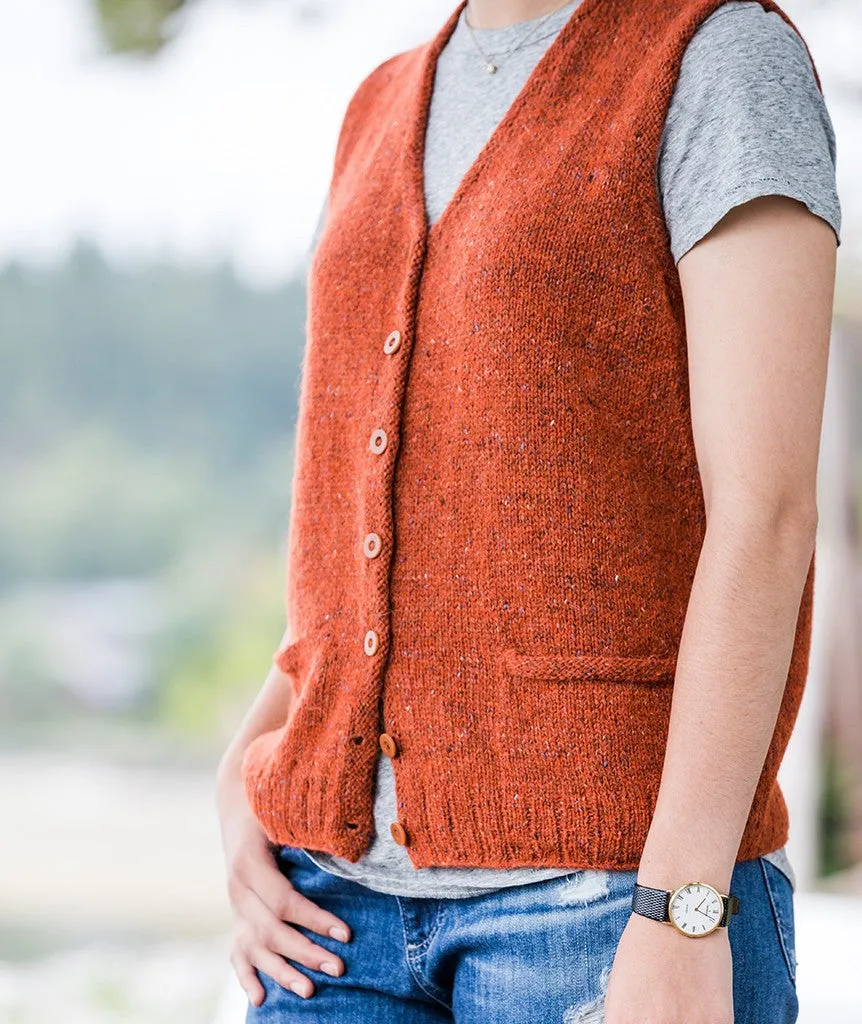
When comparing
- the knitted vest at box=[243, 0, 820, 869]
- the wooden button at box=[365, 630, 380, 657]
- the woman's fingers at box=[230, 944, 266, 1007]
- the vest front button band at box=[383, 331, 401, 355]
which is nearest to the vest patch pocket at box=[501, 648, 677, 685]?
the knitted vest at box=[243, 0, 820, 869]

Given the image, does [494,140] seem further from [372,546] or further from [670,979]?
[670,979]

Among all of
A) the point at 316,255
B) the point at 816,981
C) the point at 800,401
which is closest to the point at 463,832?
the point at 800,401

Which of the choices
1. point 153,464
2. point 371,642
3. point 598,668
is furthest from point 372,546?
point 153,464

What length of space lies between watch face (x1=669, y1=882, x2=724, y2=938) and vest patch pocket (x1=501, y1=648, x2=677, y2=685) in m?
0.15

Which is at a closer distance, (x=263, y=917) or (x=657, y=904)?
(x=657, y=904)

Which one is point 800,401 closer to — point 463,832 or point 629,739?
point 629,739

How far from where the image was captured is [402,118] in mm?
1032

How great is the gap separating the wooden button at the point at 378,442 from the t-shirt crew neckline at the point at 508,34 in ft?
1.24

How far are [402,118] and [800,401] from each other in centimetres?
50

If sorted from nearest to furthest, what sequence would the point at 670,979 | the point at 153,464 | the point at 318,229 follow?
the point at 670,979, the point at 318,229, the point at 153,464

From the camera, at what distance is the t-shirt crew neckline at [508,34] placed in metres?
0.97

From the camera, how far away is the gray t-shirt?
0.75 meters

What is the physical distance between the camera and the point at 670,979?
2.26 feet

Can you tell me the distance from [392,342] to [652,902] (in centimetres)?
46
